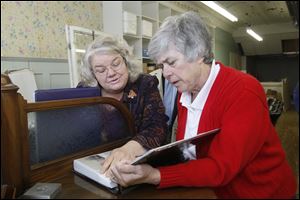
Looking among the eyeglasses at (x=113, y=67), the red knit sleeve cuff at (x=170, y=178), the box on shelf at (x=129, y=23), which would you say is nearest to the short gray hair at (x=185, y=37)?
the red knit sleeve cuff at (x=170, y=178)

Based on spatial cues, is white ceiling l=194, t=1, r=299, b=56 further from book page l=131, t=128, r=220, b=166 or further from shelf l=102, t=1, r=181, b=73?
book page l=131, t=128, r=220, b=166

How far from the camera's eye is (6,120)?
0.78m

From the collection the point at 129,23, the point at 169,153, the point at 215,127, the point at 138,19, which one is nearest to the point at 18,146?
the point at 169,153

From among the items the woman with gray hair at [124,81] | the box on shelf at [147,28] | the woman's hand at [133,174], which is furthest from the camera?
the box on shelf at [147,28]

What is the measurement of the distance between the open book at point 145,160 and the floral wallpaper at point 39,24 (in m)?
2.59

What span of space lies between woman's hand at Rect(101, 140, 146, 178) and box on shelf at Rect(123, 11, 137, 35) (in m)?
3.40

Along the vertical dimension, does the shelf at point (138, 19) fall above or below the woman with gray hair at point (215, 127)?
above

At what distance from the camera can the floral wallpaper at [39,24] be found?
3205 mm

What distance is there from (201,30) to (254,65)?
1216cm

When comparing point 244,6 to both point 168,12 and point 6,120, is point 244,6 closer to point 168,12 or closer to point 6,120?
point 168,12

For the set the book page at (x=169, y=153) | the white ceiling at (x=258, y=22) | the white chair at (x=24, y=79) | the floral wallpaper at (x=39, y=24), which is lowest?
the book page at (x=169, y=153)

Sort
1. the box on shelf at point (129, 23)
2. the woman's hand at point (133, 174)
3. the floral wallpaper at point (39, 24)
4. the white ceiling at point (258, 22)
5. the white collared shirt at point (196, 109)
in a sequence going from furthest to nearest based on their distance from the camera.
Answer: the white ceiling at point (258, 22) → the box on shelf at point (129, 23) → the floral wallpaper at point (39, 24) → the white collared shirt at point (196, 109) → the woman's hand at point (133, 174)

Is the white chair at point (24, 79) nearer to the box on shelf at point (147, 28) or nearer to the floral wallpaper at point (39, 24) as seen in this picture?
the floral wallpaper at point (39, 24)

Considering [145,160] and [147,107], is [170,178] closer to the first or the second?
[145,160]
